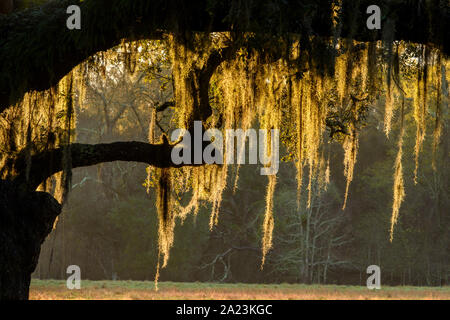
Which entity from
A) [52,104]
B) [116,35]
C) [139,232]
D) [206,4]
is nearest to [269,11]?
[206,4]

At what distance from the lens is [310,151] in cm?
654

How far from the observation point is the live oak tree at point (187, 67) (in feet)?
16.7

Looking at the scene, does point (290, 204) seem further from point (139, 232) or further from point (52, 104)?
point (52, 104)

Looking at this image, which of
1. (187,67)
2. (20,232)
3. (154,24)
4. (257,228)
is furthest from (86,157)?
(257,228)

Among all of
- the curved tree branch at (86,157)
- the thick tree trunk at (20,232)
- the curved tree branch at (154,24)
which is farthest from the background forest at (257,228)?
the curved tree branch at (154,24)

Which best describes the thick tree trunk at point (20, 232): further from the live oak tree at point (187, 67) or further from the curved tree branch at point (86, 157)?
the curved tree branch at point (86, 157)

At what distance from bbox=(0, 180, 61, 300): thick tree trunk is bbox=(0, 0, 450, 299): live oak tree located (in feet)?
0.03

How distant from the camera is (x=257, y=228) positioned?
102 feet

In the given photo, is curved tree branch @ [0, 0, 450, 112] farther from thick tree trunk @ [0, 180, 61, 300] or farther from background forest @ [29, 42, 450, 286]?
background forest @ [29, 42, 450, 286]

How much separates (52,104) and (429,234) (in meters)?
28.8

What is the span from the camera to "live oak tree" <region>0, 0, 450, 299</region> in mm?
5082

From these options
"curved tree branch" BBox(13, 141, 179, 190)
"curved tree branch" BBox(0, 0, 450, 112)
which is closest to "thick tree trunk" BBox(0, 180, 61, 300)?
"curved tree branch" BBox(13, 141, 179, 190)

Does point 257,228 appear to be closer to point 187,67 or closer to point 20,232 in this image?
point 187,67

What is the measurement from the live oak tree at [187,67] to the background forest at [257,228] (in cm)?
2136
